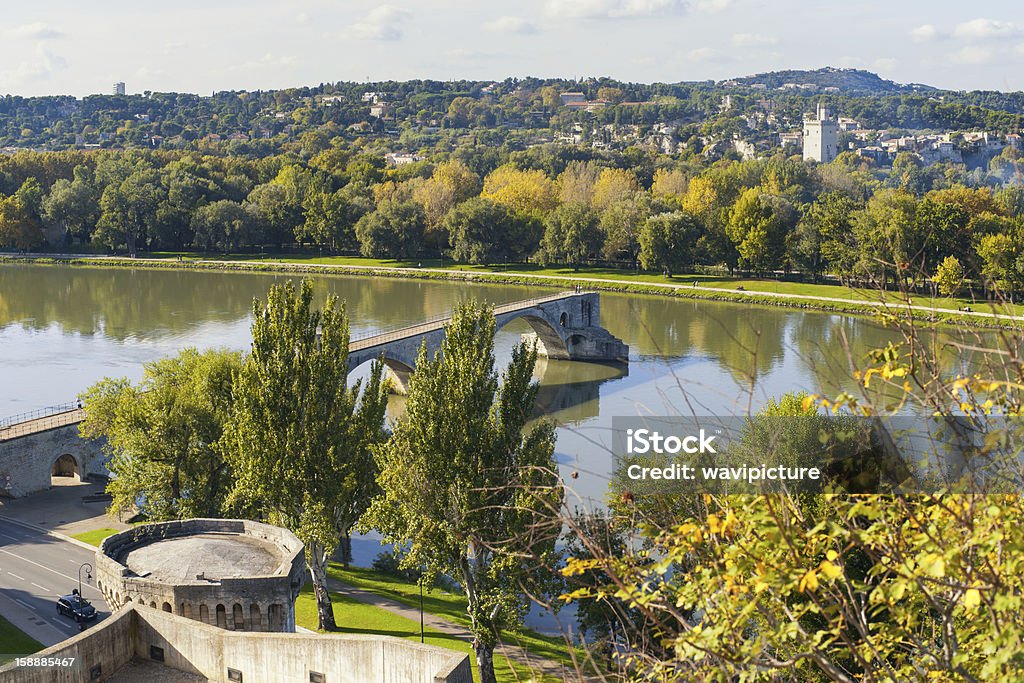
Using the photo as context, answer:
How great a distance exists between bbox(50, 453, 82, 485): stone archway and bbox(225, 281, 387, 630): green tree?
467 inches

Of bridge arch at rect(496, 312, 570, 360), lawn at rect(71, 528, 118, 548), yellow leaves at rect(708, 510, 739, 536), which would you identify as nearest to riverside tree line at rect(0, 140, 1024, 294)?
bridge arch at rect(496, 312, 570, 360)

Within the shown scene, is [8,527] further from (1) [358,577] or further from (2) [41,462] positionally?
(1) [358,577]

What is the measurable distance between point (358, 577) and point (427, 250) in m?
61.3

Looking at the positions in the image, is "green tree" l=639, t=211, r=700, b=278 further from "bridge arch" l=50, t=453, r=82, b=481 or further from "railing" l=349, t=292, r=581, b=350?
"bridge arch" l=50, t=453, r=82, b=481

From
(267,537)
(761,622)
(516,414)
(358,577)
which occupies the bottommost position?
(358,577)

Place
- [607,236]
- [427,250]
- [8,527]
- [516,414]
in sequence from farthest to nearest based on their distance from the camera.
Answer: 1. [427,250]
2. [607,236]
3. [8,527]
4. [516,414]

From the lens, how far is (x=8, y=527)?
27781 mm

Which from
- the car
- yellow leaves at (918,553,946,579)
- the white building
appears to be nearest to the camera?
yellow leaves at (918,553,946,579)

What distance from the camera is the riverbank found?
66375mm

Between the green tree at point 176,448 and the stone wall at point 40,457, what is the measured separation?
492 centimetres

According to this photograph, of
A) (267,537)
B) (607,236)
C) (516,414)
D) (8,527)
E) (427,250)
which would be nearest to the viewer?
(267,537)

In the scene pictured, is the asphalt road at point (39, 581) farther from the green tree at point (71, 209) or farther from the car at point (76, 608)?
the green tree at point (71, 209)

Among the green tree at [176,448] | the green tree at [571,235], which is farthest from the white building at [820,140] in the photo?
the green tree at [176,448]

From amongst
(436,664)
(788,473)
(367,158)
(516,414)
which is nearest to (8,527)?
(516,414)
